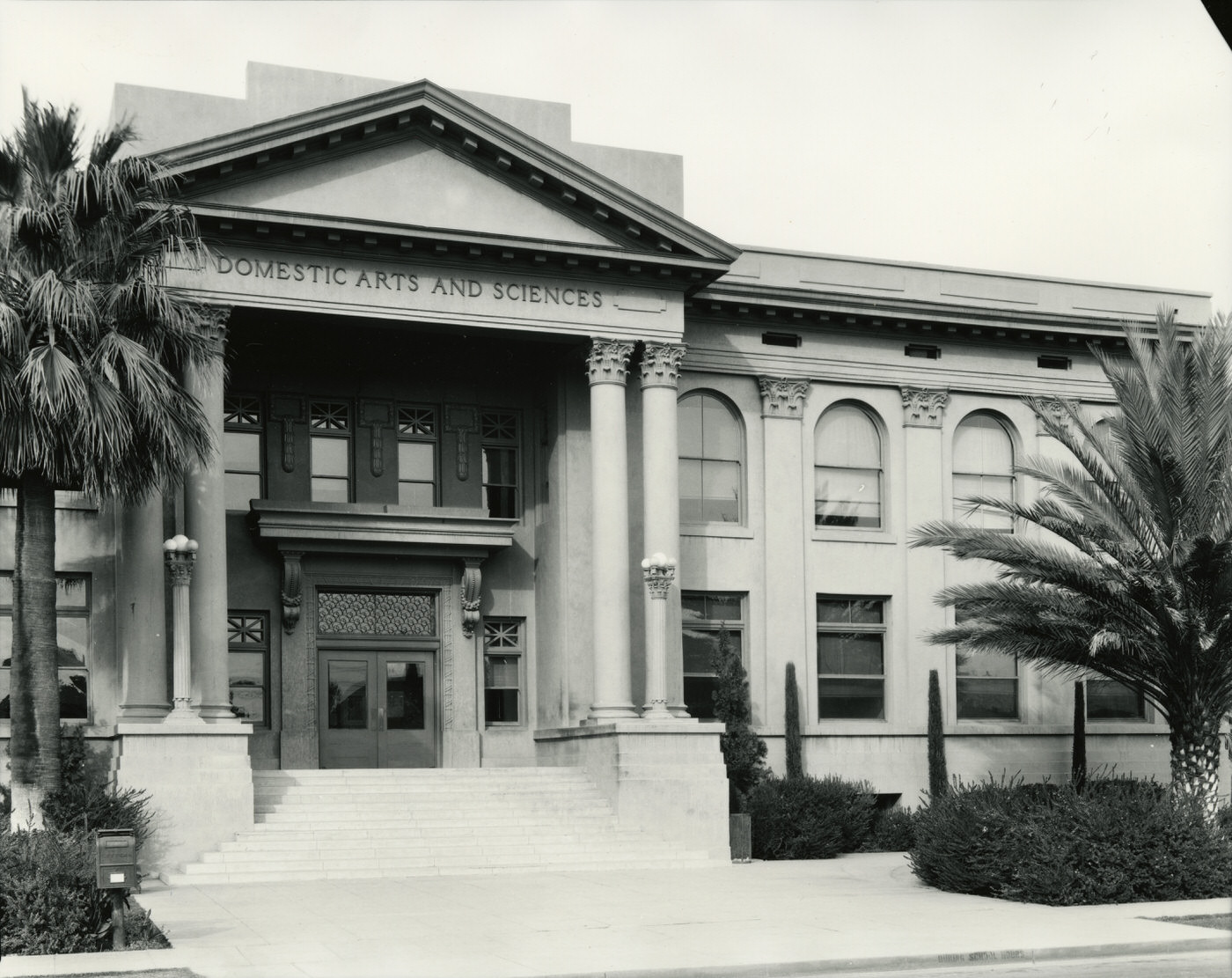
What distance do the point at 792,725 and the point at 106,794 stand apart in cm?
1340

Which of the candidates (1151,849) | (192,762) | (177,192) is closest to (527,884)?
(192,762)

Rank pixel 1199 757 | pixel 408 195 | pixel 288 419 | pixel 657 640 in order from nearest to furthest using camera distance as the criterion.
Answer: pixel 1199 757
pixel 657 640
pixel 408 195
pixel 288 419

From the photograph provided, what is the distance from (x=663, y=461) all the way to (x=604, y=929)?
12.4 metres

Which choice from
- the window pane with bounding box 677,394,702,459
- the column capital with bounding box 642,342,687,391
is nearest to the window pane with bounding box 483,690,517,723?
the window pane with bounding box 677,394,702,459

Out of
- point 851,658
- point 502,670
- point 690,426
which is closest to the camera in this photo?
point 502,670

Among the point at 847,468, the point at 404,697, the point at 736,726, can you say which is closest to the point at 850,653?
the point at 847,468

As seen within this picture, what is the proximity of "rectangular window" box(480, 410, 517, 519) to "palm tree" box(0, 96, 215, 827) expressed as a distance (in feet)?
32.4

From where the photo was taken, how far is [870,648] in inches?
1247

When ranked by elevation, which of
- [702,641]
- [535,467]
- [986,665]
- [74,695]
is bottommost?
[986,665]


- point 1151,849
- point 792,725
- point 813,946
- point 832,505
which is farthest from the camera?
point 832,505

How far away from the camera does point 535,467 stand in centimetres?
3016

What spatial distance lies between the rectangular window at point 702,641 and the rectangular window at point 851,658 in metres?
1.97

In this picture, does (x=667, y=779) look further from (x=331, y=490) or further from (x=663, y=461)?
(x=331, y=490)

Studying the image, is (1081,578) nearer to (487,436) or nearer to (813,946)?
(813,946)
